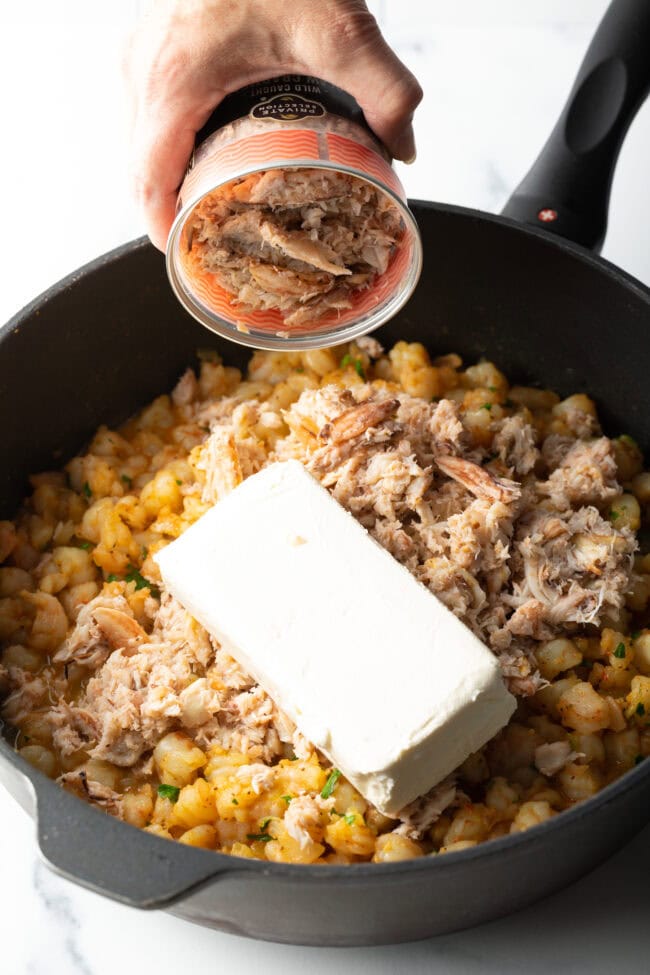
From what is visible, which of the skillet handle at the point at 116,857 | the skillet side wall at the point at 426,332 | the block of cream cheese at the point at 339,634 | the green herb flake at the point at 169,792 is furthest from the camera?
the skillet side wall at the point at 426,332

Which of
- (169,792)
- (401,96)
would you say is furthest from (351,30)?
(169,792)

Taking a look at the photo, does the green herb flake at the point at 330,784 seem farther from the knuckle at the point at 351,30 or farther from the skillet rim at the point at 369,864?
the knuckle at the point at 351,30

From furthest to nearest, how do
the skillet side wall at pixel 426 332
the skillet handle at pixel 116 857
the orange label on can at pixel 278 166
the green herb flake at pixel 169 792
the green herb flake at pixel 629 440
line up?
the green herb flake at pixel 629 440
the skillet side wall at pixel 426 332
the green herb flake at pixel 169 792
the orange label on can at pixel 278 166
the skillet handle at pixel 116 857

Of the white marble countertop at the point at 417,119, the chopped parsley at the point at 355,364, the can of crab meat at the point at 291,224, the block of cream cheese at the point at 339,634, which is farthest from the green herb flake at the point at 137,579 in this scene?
the white marble countertop at the point at 417,119

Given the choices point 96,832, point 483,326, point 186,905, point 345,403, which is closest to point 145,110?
point 345,403

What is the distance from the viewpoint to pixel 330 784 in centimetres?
309

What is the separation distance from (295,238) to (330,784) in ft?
4.62

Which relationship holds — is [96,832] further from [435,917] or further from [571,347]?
[571,347]

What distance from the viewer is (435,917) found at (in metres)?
2.80

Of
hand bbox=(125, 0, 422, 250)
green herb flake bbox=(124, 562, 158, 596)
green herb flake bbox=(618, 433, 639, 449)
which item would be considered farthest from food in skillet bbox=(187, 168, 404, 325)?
green herb flake bbox=(618, 433, 639, 449)

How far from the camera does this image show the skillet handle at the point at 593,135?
3.57m

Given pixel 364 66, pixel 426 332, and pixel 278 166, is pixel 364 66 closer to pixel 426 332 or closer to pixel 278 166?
pixel 278 166

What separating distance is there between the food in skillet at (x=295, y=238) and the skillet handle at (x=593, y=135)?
813 mm

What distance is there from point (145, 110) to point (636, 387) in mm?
1771
